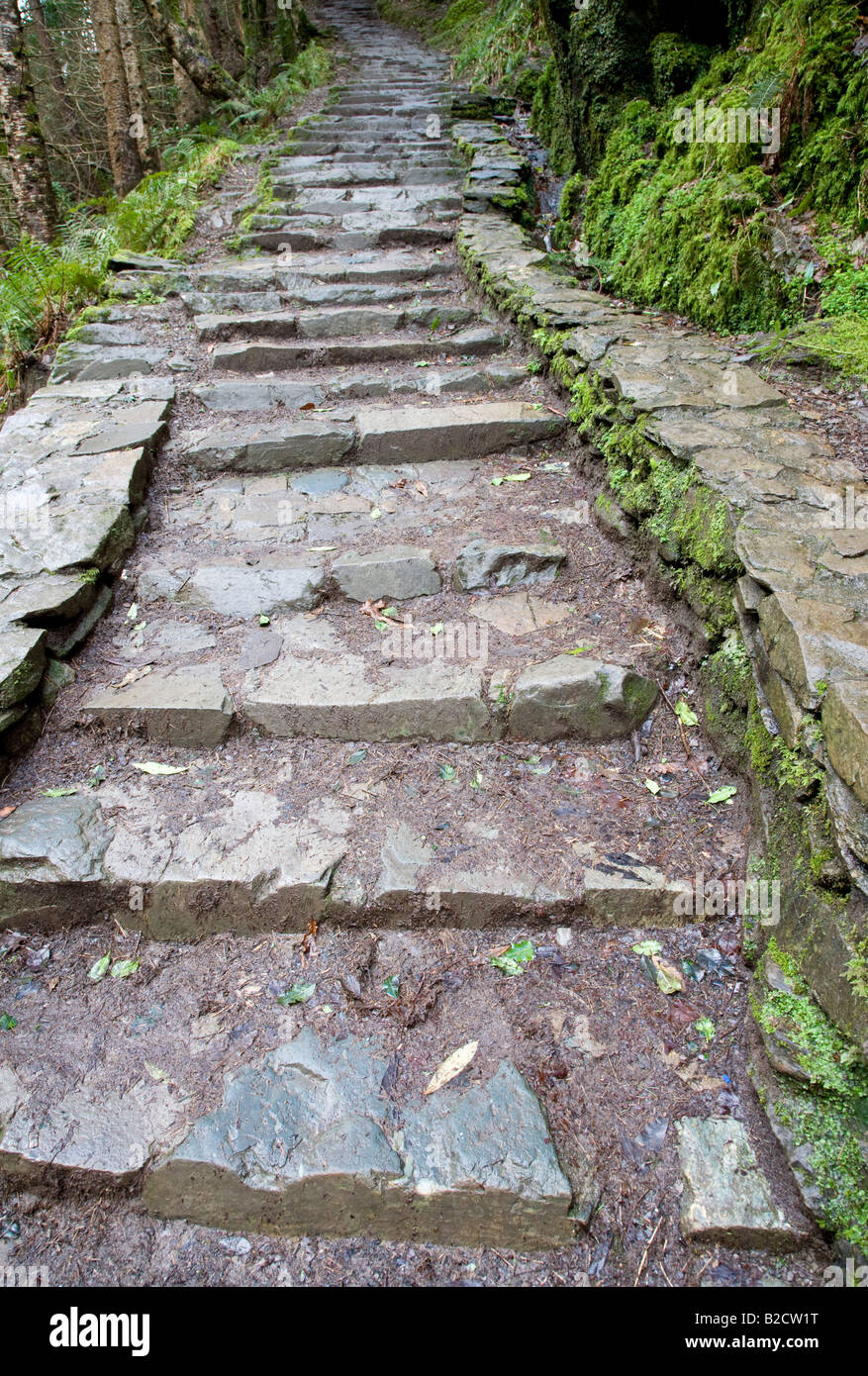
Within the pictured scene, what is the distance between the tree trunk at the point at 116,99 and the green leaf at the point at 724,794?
410 inches

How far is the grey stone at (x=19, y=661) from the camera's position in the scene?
8.50ft

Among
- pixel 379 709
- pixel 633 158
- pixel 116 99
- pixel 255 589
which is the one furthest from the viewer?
pixel 116 99

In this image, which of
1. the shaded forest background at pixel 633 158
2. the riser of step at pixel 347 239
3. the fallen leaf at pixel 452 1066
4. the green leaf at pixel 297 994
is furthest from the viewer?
the riser of step at pixel 347 239

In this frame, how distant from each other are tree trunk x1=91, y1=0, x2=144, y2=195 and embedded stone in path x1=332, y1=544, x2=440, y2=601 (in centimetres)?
869

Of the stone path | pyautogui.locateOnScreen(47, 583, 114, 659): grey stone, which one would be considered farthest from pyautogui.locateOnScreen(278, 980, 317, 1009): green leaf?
pyautogui.locateOnScreen(47, 583, 114, 659): grey stone

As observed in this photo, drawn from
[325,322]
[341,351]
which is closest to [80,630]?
[341,351]

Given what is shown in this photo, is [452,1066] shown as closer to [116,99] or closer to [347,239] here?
[347,239]

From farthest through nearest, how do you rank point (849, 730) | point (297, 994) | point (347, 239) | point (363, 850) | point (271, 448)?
point (347, 239)
point (271, 448)
point (363, 850)
point (297, 994)
point (849, 730)

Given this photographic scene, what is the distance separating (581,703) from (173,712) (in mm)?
1468

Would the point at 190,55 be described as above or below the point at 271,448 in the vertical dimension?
above

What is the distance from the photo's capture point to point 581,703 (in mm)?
2723

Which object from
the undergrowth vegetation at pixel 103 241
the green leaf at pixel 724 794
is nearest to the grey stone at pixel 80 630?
the green leaf at pixel 724 794

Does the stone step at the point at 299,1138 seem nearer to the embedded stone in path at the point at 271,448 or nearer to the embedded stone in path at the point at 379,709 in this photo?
the embedded stone in path at the point at 379,709
